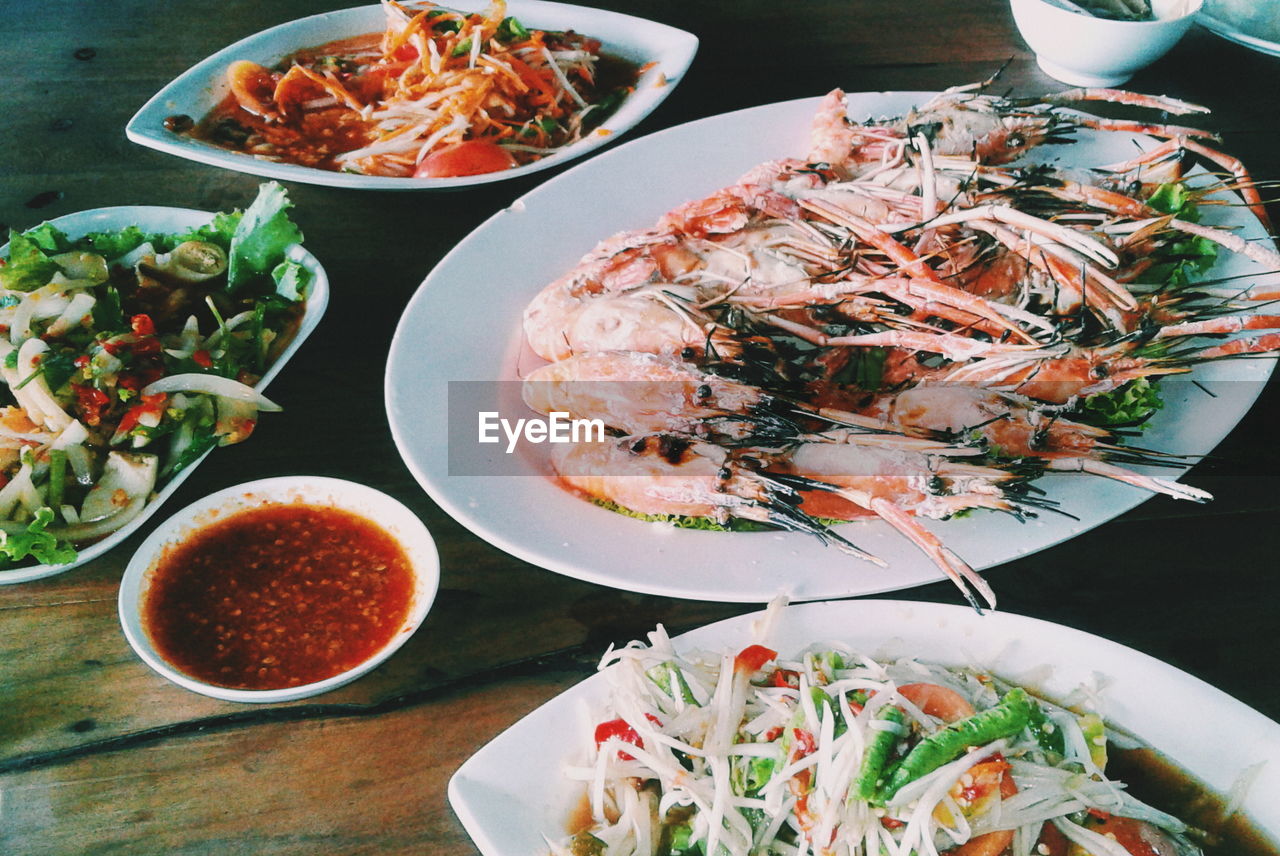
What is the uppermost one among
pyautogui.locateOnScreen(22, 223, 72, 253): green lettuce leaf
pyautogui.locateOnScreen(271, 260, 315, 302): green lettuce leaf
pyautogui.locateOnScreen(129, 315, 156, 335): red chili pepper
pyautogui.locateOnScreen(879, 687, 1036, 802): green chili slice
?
pyautogui.locateOnScreen(22, 223, 72, 253): green lettuce leaf

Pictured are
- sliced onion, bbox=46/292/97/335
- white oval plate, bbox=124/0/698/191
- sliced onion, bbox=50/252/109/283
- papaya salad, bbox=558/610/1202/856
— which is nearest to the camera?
papaya salad, bbox=558/610/1202/856

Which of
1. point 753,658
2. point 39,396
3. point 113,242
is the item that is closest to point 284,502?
point 39,396

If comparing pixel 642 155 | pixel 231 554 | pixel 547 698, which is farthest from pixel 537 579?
pixel 642 155

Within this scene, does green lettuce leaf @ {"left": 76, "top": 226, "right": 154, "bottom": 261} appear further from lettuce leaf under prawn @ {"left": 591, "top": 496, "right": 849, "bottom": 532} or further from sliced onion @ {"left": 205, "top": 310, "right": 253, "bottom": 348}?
lettuce leaf under prawn @ {"left": 591, "top": 496, "right": 849, "bottom": 532}

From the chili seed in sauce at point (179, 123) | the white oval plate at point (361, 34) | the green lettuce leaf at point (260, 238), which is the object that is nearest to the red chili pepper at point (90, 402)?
the green lettuce leaf at point (260, 238)

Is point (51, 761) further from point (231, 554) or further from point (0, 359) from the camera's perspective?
point (0, 359)

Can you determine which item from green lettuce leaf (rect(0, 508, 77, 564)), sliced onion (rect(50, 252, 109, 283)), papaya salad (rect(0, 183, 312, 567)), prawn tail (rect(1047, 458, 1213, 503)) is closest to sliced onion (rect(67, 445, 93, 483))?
papaya salad (rect(0, 183, 312, 567))
